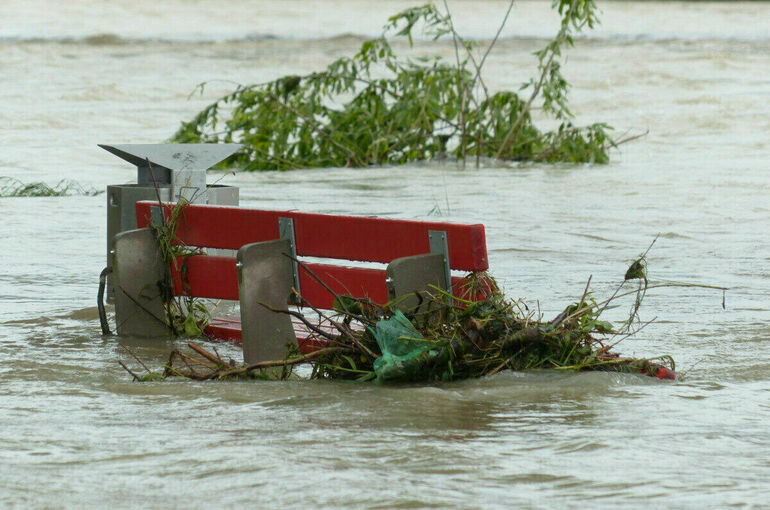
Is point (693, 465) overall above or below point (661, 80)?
below

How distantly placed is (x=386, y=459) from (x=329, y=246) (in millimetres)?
1863

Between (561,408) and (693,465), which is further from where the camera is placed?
(561,408)

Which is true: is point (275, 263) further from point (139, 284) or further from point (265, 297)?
point (139, 284)

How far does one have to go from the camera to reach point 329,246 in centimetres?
604

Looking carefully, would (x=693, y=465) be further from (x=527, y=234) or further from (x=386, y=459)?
(x=527, y=234)

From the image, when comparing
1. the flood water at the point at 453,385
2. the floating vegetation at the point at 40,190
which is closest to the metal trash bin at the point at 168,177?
the flood water at the point at 453,385

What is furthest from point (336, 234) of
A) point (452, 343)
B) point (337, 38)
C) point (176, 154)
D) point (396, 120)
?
point (337, 38)

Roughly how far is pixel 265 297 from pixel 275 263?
18 centimetres

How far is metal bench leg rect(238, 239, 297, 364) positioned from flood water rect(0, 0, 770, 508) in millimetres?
468

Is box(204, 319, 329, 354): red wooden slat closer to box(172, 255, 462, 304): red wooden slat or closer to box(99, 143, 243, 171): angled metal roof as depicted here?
box(172, 255, 462, 304): red wooden slat

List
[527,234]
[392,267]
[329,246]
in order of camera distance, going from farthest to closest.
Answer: [527,234]
[329,246]
[392,267]

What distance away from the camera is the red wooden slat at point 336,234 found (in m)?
5.58

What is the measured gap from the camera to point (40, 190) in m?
14.1

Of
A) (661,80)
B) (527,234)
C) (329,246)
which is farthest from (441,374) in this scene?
(661,80)
